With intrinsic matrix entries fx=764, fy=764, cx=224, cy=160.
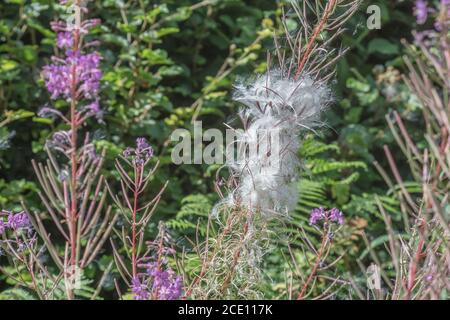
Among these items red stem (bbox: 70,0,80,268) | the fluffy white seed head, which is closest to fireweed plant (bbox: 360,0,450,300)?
the fluffy white seed head

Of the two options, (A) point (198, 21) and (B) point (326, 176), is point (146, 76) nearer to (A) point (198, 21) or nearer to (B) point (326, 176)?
(A) point (198, 21)

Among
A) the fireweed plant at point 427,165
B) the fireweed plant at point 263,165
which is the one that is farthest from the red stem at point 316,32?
the fireweed plant at point 427,165

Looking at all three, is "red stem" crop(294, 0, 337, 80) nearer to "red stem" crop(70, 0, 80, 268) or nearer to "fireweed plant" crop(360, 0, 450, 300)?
"fireweed plant" crop(360, 0, 450, 300)

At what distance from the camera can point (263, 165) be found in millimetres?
1688

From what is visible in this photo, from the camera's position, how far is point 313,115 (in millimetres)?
1725

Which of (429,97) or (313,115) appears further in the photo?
(313,115)

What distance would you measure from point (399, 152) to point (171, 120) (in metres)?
1.20

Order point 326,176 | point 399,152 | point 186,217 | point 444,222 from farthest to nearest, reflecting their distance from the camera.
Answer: point 399,152 < point 326,176 < point 186,217 < point 444,222

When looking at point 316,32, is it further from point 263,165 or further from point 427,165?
point 427,165

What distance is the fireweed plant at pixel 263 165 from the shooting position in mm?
1687

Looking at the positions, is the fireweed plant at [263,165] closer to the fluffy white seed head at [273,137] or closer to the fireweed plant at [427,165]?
Answer: the fluffy white seed head at [273,137]

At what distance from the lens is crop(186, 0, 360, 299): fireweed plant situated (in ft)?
5.53
